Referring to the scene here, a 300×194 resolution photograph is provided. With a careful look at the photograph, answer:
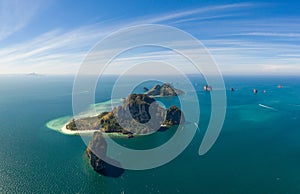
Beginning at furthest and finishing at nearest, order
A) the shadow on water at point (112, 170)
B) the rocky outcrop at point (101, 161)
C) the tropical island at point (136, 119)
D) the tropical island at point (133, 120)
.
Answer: the tropical island at point (136, 119) < the tropical island at point (133, 120) < the rocky outcrop at point (101, 161) < the shadow on water at point (112, 170)

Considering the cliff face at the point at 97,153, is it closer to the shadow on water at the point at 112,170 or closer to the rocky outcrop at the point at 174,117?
the shadow on water at the point at 112,170

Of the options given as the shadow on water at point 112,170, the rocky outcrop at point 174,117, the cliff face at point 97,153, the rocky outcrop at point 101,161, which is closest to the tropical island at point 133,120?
the rocky outcrop at point 174,117

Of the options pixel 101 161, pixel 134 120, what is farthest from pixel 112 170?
pixel 134 120

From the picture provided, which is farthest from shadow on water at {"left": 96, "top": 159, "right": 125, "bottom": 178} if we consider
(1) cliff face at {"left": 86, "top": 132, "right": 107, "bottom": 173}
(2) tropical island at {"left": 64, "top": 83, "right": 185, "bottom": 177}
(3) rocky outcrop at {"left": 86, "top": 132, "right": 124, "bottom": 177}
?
(2) tropical island at {"left": 64, "top": 83, "right": 185, "bottom": 177}

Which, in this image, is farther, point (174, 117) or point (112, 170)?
point (174, 117)

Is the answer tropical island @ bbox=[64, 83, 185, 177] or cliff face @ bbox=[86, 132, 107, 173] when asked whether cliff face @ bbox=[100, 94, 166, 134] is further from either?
cliff face @ bbox=[86, 132, 107, 173]

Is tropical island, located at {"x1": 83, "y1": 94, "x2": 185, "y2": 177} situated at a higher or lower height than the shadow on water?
higher

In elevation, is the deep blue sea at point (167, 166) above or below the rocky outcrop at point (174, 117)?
below

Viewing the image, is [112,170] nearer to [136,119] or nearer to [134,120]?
[134,120]

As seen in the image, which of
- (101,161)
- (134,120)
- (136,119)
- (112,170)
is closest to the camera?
(112,170)

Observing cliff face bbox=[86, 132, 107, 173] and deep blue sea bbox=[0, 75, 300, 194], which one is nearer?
deep blue sea bbox=[0, 75, 300, 194]

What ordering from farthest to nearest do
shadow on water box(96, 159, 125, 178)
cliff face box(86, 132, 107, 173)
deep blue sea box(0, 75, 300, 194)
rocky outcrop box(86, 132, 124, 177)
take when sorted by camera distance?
cliff face box(86, 132, 107, 173) → rocky outcrop box(86, 132, 124, 177) → shadow on water box(96, 159, 125, 178) → deep blue sea box(0, 75, 300, 194)

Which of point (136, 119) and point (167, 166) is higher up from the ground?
point (136, 119)
